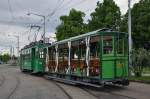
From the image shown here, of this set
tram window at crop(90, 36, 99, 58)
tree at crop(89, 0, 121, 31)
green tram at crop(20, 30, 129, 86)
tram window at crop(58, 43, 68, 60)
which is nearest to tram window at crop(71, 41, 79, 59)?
green tram at crop(20, 30, 129, 86)

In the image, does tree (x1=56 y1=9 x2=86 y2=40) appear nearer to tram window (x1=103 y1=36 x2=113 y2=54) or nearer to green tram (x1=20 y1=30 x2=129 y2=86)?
green tram (x1=20 y1=30 x2=129 y2=86)

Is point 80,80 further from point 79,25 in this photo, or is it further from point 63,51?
point 79,25

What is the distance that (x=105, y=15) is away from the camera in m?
56.8

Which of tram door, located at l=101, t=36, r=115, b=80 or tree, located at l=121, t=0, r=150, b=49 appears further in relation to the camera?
tree, located at l=121, t=0, r=150, b=49

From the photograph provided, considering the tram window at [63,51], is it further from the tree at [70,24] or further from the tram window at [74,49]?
the tree at [70,24]

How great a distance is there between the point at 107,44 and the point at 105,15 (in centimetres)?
3690

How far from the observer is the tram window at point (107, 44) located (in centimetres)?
2014

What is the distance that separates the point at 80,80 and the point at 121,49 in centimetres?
360

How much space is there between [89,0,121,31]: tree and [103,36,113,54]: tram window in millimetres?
34811

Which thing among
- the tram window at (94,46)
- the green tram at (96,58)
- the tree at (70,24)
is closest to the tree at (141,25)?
the tree at (70,24)

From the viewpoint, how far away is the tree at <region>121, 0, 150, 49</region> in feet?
211

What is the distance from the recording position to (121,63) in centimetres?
2066

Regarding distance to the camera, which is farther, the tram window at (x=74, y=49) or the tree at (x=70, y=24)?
the tree at (x=70, y=24)

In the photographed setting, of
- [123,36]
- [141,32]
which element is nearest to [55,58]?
[123,36]
